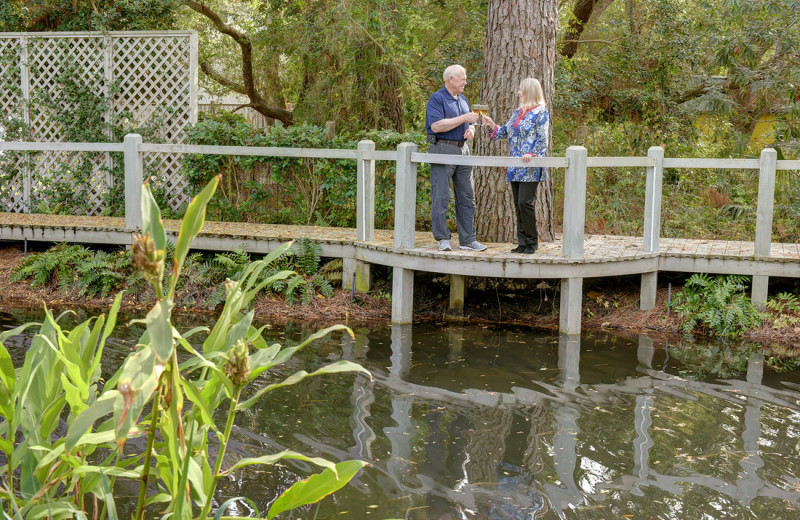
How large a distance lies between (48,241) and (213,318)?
3015mm

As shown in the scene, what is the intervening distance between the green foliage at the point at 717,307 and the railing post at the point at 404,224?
2.58 meters

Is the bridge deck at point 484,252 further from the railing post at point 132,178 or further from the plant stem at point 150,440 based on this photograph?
the plant stem at point 150,440

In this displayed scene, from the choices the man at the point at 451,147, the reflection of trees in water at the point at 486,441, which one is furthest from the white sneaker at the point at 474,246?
the reflection of trees in water at the point at 486,441

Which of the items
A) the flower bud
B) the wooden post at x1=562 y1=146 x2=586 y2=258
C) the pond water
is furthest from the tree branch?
the flower bud

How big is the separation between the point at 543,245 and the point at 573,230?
963 mm

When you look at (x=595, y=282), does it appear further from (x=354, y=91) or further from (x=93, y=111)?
(x=93, y=111)

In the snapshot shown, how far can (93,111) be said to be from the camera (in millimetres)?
11680

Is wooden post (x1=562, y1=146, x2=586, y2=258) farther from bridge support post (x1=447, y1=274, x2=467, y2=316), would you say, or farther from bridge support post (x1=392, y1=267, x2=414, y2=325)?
bridge support post (x1=392, y1=267, x2=414, y2=325)

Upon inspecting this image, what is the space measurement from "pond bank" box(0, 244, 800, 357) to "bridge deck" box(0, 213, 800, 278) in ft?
1.46

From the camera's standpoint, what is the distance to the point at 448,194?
809 cm

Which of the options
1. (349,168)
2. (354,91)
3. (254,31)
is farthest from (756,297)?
(254,31)

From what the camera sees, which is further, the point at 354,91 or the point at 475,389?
the point at 354,91

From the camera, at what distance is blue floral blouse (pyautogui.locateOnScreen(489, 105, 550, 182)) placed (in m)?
7.82

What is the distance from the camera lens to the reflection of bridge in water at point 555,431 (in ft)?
14.2
